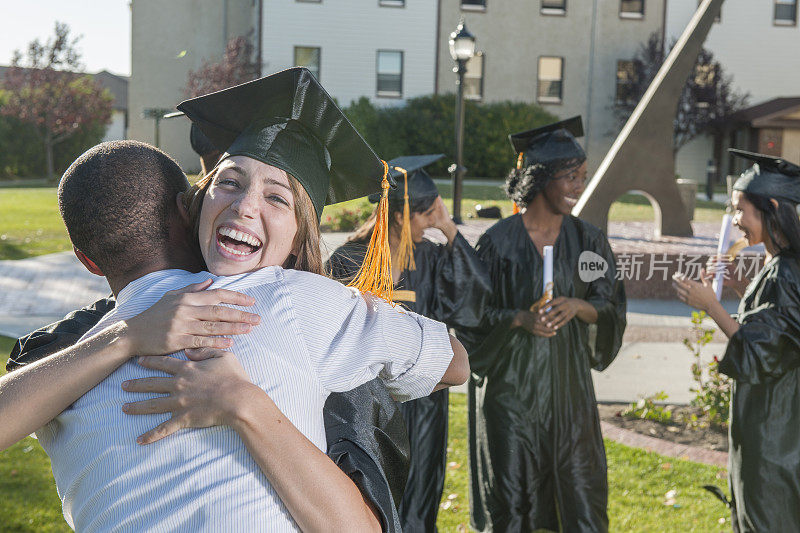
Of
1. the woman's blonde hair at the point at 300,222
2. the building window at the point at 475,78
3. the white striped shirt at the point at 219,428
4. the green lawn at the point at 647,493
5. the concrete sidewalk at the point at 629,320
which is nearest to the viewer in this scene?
the white striped shirt at the point at 219,428

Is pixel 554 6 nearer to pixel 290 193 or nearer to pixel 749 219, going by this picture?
pixel 749 219

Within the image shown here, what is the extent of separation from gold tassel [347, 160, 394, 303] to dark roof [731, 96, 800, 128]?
1187 inches

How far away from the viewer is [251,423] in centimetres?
141

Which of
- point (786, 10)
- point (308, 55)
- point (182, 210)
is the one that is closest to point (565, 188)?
point (182, 210)

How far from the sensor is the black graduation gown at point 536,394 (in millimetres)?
4215

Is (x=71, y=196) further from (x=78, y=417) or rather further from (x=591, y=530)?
(x=591, y=530)

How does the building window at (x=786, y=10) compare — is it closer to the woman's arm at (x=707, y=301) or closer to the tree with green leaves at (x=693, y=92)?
the tree with green leaves at (x=693, y=92)

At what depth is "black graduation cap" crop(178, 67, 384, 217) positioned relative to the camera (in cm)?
184

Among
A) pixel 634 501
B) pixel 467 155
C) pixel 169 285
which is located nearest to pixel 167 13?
pixel 467 155

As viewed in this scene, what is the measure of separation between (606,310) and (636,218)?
556 inches

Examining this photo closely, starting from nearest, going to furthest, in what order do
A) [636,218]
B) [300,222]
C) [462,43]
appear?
[300,222] → [462,43] → [636,218]

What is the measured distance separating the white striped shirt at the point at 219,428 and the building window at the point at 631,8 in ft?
106

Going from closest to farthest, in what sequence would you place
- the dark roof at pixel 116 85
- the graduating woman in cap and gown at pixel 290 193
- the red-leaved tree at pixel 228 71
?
the graduating woman in cap and gown at pixel 290 193 < the red-leaved tree at pixel 228 71 < the dark roof at pixel 116 85

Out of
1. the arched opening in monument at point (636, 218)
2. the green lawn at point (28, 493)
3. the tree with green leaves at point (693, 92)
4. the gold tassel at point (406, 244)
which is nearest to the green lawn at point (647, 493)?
the gold tassel at point (406, 244)
